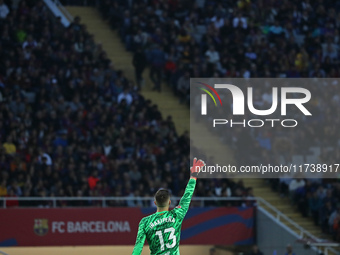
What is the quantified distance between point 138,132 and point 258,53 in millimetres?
5818

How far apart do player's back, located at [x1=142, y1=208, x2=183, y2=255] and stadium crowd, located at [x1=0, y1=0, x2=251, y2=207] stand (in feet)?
33.4

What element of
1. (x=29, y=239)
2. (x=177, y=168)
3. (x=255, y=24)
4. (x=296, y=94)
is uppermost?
(x=255, y=24)

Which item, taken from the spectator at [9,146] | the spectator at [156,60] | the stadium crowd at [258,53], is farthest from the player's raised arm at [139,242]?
the spectator at [156,60]

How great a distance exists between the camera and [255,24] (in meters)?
26.0

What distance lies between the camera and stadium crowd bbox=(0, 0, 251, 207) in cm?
1838

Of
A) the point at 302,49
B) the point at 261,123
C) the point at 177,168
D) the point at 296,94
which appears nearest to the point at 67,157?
the point at 177,168

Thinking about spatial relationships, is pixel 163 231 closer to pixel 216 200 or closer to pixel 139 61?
pixel 216 200

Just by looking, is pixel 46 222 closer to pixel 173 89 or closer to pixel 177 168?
pixel 177 168

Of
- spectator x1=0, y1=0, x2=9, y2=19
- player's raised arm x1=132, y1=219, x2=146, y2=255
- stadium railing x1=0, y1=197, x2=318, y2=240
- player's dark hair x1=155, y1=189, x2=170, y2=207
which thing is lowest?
stadium railing x1=0, y1=197, x2=318, y2=240

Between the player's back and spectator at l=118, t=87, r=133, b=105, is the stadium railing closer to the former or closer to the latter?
spectator at l=118, t=87, r=133, b=105

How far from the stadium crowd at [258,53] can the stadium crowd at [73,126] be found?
1507mm

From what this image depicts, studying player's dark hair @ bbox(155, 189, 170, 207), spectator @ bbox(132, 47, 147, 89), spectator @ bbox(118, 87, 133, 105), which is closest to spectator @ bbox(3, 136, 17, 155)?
spectator @ bbox(118, 87, 133, 105)

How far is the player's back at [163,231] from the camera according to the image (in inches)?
315

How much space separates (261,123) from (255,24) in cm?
559
